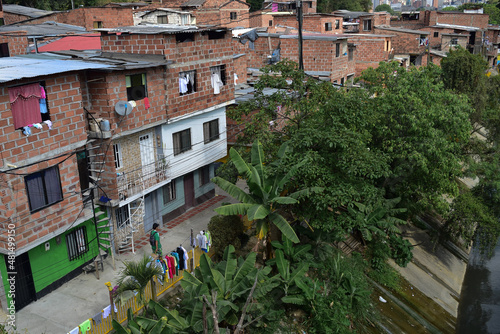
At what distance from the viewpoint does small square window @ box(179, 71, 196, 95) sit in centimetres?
2169

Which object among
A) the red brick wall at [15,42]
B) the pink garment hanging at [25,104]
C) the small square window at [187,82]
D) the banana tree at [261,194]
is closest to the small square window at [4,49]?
the red brick wall at [15,42]

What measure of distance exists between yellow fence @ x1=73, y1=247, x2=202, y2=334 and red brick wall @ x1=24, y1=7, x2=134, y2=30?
90.1 feet

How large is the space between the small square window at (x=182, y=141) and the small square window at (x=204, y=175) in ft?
7.41

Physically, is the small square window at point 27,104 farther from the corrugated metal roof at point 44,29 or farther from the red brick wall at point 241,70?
the red brick wall at point 241,70

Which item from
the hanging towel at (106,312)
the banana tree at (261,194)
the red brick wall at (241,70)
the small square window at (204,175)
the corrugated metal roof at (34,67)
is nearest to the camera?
the hanging towel at (106,312)

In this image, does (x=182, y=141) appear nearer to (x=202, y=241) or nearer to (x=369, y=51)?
(x=202, y=241)

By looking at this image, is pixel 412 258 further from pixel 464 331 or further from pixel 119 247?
pixel 119 247

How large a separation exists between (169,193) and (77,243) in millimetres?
5774

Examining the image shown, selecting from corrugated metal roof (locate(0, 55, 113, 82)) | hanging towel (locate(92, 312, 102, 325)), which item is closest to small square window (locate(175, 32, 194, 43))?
corrugated metal roof (locate(0, 55, 113, 82))

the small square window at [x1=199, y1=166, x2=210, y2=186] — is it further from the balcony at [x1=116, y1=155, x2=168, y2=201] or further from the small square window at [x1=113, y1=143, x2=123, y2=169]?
the small square window at [x1=113, y1=143, x2=123, y2=169]

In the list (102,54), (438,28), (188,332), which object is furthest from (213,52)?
(438,28)

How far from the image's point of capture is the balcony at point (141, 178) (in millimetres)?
19281

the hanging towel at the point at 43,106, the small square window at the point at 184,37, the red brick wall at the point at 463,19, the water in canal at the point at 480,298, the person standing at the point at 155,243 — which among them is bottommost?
the water in canal at the point at 480,298

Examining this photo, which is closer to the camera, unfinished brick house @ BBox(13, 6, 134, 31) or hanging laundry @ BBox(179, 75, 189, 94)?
hanging laundry @ BBox(179, 75, 189, 94)
